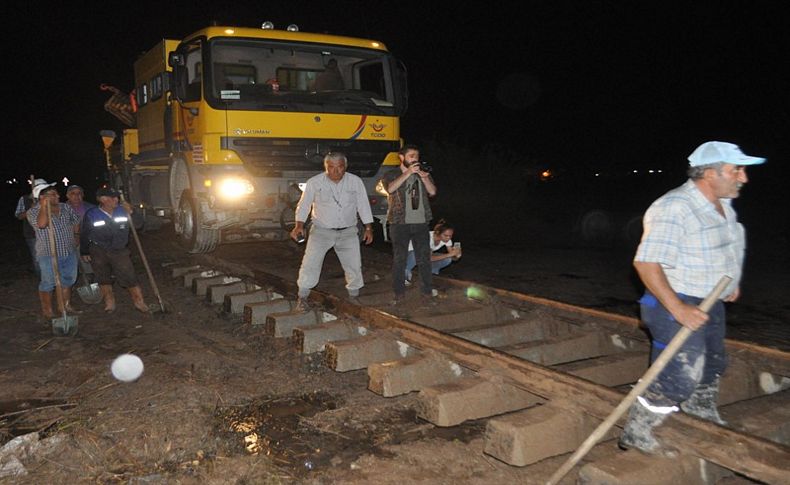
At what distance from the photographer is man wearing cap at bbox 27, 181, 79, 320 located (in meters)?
6.97

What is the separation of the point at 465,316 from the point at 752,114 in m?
27.0

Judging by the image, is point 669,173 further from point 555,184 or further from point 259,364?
point 259,364

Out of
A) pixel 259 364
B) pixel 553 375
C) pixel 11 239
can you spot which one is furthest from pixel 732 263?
pixel 11 239

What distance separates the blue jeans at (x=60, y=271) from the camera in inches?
281

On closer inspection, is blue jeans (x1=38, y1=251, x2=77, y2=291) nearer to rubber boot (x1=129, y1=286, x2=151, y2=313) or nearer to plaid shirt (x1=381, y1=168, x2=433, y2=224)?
rubber boot (x1=129, y1=286, x2=151, y2=313)

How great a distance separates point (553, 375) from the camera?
3.98 metres

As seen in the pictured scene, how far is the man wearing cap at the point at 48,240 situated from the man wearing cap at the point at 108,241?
17 centimetres

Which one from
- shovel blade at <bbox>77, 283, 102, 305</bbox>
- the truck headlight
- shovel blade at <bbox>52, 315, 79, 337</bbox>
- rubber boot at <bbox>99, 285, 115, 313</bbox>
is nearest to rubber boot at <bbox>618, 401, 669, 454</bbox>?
shovel blade at <bbox>52, 315, 79, 337</bbox>

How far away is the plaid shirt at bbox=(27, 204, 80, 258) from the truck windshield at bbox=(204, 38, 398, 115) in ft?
7.28

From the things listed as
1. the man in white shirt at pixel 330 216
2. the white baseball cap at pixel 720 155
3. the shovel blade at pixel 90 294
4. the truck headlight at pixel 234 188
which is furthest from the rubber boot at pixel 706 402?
the shovel blade at pixel 90 294

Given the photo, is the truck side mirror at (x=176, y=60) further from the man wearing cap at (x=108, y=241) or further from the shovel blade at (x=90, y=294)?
the shovel blade at (x=90, y=294)

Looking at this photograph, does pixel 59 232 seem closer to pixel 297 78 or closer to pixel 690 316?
pixel 297 78

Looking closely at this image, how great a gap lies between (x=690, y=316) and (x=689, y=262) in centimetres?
32

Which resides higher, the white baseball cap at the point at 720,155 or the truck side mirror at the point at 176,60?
the truck side mirror at the point at 176,60
